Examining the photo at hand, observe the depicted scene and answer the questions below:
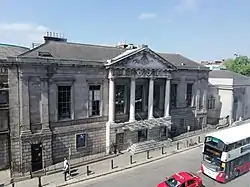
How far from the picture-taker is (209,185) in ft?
68.1

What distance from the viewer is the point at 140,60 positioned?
92.8 feet

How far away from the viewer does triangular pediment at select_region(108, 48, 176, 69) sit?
26625 mm

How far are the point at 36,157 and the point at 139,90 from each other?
1405cm

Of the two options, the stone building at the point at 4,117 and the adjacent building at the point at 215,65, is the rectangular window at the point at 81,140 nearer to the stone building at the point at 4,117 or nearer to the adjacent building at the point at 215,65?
the stone building at the point at 4,117

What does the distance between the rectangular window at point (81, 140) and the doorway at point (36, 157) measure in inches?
154

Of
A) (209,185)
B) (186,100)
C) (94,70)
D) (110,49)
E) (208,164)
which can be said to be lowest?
(209,185)

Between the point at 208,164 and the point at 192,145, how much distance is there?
9970 millimetres

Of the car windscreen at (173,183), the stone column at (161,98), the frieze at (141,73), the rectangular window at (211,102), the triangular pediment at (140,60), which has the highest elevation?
the triangular pediment at (140,60)

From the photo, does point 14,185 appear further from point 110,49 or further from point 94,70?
point 110,49

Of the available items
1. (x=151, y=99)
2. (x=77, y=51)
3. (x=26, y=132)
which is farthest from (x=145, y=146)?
(x=26, y=132)

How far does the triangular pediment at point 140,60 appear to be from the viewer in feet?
87.4

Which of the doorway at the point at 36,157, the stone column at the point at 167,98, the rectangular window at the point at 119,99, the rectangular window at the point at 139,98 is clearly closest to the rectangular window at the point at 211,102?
the stone column at the point at 167,98

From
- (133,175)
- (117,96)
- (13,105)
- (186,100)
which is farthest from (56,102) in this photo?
(186,100)

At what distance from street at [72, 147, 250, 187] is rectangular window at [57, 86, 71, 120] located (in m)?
7.06
